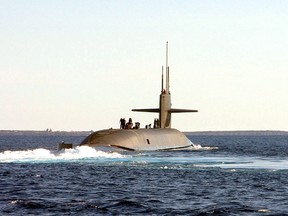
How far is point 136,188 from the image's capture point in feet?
127

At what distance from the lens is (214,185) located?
40.2 metres

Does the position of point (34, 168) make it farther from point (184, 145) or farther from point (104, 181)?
point (184, 145)

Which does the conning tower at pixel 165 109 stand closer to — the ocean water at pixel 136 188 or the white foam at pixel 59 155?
the white foam at pixel 59 155

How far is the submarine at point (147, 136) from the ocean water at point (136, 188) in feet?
46.6

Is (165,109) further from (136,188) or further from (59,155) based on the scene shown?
(136,188)

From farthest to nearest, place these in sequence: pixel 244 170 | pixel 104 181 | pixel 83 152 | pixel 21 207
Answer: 1. pixel 83 152
2. pixel 244 170
3. pixel 104 181
4. pixel 21 207

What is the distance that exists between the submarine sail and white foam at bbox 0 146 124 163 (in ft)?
17.2

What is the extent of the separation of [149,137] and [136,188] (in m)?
45.0

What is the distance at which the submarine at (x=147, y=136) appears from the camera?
7531 cm

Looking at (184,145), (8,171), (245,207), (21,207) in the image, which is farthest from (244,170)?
(184,145)

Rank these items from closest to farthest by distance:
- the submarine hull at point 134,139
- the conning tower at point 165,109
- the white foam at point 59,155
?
the white foam at point 59,155 → the submarine hull at point 134,139 → the conning tower at point 165,109

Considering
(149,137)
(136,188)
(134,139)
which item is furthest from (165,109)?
(136,188)

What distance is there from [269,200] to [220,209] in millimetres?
4502

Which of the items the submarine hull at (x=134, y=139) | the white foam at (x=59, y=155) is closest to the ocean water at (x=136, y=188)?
the white foam at (x=59, y=155)
